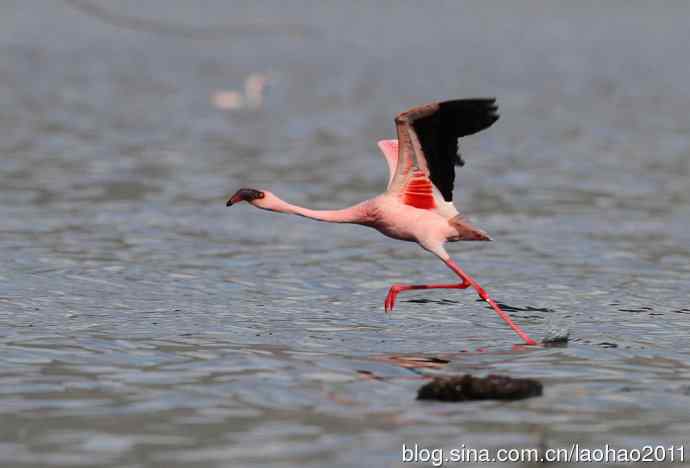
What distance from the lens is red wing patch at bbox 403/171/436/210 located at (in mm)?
13133

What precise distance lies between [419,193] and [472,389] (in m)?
3.35

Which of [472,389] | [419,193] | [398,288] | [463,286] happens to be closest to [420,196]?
[419,193]

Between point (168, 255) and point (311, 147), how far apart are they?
14.3 meters

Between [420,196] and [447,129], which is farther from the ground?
[447,129]

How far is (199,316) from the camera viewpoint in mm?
13656

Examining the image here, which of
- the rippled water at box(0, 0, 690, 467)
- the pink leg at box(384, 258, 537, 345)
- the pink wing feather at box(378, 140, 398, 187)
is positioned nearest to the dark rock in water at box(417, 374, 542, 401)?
the rippled water at box(0, 0, 690, 467)

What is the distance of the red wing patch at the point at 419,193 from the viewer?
13.1 m

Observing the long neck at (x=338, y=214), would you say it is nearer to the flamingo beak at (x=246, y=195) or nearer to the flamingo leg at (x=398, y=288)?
the flamingo beak at (x=246, y=195)

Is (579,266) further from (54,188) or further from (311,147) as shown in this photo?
(311,147)

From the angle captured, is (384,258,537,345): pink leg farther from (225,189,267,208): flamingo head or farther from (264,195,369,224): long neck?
(225,189,267,208): flamingo head

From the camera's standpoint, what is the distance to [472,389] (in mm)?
10188

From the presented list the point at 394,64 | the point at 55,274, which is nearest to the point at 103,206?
the point at 55,274

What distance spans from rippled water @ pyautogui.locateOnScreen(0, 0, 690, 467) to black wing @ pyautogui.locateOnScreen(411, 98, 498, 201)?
1403mm

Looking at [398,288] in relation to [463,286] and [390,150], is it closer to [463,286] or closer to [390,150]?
[463,286]
